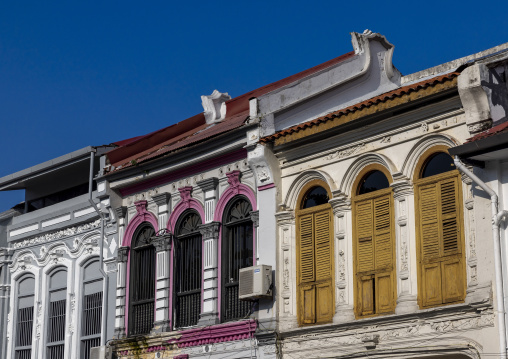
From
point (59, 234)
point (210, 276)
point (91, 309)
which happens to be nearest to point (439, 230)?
point (210, 276)

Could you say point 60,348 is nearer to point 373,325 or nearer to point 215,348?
point 215,348

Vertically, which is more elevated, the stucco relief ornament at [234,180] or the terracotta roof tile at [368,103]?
the terracotta roof tile at [368,103]

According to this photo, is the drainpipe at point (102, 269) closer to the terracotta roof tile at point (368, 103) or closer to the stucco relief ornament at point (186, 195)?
the stucco relief ornament at point (186, 195)

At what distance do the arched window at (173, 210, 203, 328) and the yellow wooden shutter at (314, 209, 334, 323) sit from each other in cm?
345

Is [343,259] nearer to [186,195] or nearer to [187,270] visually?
[187,270]

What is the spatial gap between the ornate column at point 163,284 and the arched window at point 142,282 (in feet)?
1.10

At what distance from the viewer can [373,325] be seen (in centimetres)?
1705

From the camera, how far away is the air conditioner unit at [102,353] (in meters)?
22.5

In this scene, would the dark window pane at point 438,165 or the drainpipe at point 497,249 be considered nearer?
the drainpipe at point 497,249

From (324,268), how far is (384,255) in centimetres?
152

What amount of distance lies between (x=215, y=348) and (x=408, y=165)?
19.0 feet

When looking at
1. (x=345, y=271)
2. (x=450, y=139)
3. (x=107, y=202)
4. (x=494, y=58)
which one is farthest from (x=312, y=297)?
(x=107, y=202)

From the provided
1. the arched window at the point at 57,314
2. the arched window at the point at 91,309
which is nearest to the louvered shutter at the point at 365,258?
the arched window at the point at 91,309

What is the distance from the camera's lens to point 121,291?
894 inches
